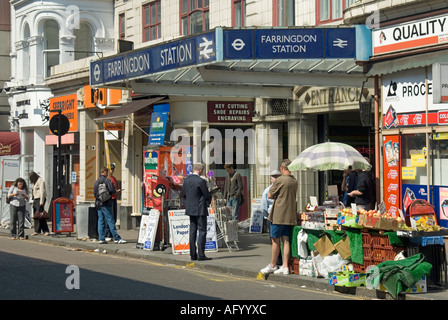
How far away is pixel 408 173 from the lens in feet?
54.3

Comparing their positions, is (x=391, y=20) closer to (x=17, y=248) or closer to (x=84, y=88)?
(x=17, y=248)

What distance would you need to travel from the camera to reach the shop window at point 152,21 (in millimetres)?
26938

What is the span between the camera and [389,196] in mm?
16969

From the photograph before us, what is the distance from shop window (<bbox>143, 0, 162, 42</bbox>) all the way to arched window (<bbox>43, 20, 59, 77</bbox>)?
7466 millimetres

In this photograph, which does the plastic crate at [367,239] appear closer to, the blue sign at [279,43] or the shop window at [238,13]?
the blue sign at [279,43]

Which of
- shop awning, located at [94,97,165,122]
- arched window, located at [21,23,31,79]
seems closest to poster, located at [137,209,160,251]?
shop awning, located at [94,97,165,122]

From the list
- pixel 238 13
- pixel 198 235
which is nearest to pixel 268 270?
pixel 198 235

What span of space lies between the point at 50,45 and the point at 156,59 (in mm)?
18042

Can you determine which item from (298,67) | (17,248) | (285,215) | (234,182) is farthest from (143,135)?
(285,215)

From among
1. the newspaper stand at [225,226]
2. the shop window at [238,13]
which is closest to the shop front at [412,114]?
the newspaper stand at [225,226]

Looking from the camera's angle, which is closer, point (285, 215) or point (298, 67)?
point (285, 215)

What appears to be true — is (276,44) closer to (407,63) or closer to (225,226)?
(407,63)

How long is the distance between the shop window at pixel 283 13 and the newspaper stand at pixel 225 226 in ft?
18.5

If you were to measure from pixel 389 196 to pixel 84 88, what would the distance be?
15.4 meters
